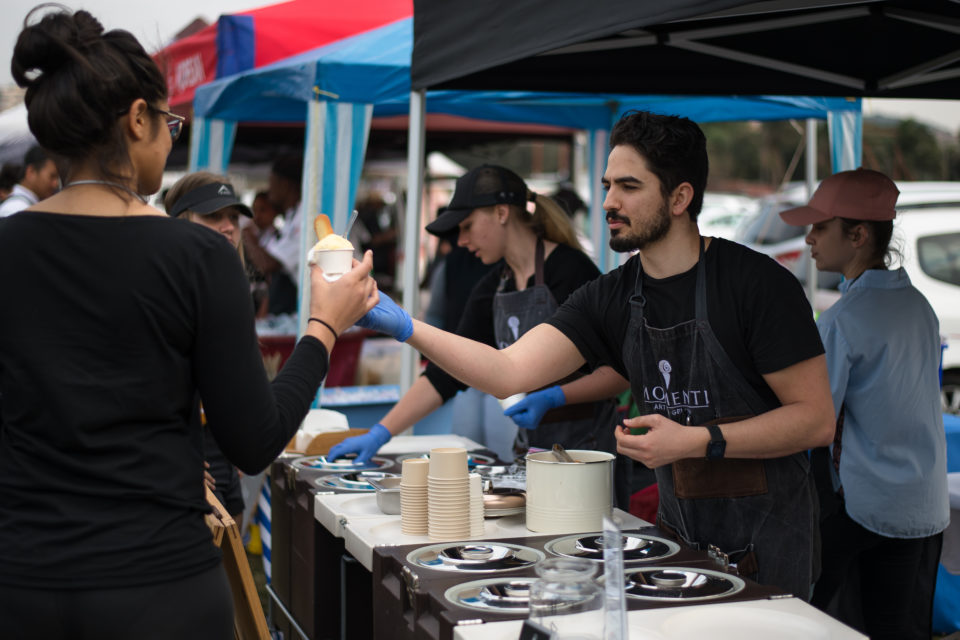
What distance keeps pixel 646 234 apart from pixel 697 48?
141 centimetres

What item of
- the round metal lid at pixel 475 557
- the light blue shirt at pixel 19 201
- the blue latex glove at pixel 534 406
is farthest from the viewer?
the light blue shirt at pixel 19 201

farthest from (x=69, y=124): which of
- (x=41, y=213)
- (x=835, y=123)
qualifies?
(x=835, y=123)

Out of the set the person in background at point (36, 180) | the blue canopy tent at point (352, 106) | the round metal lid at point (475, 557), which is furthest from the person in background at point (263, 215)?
the round metal lid at point (475, 557)

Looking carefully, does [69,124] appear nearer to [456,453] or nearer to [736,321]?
[456,453]

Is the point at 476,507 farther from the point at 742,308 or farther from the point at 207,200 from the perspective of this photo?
the point at 207,200

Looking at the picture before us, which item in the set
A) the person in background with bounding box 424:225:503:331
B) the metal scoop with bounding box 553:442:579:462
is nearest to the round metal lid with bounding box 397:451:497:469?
the metal scoop with bounding box 553:442:579:462

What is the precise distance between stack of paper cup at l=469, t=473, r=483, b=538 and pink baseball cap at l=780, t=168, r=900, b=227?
145 centimetres

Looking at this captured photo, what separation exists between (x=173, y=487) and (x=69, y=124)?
51 centimetres

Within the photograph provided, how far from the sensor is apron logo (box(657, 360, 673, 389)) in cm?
206

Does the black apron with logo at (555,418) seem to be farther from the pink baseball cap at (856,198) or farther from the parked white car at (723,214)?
the parked white car at (723,214)

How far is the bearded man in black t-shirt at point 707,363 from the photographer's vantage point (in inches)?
75.4

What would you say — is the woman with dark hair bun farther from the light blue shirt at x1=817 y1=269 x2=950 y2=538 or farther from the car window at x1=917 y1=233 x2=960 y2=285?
the car window at x1=917 y1=233 x2=960 y2=285

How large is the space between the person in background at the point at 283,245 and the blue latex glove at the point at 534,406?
3.38 metres

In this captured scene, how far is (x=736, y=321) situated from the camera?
1.96 m
